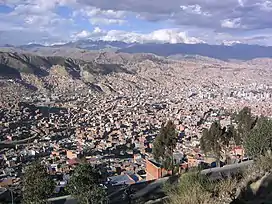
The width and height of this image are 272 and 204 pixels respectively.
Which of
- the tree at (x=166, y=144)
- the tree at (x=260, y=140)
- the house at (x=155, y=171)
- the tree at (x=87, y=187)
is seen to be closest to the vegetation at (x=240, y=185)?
the tree at (x=260, y=140)

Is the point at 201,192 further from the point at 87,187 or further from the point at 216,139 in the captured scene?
the point at 216,139

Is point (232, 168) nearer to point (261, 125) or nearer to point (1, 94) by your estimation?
point (261, 125)

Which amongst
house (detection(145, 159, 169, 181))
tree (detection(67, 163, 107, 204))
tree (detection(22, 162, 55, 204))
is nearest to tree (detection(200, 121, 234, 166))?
house (detection(145, 159, 169, 181))

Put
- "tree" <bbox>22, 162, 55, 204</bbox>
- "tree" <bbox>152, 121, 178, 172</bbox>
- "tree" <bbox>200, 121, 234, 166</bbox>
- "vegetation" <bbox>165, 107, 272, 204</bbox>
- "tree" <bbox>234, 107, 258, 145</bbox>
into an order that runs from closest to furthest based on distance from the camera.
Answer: "vegetation" <bbox>165, 107, 272, 204</bbox> < "tree" <bbox>22, 162, 55, 204</bbox> < "tree" <bbox>152, 121, 178, 172</bbox> < "tree" <bbox>200, 121, 234, 166</bbox> < "tree" <bbox>234, 107, 258, 145</bbox>

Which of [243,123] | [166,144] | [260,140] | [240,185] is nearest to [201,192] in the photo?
[240,185]

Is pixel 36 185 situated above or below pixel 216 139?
above

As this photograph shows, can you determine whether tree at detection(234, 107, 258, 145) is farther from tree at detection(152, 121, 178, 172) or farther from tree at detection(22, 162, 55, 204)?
tree at detection(22, 162, 55, 204)
